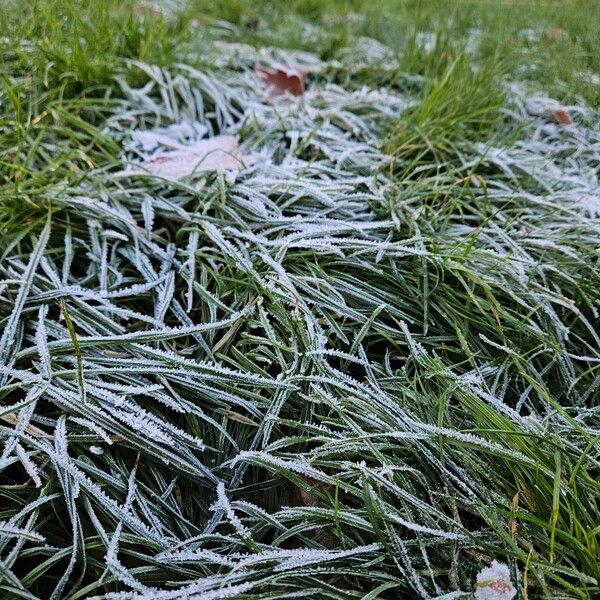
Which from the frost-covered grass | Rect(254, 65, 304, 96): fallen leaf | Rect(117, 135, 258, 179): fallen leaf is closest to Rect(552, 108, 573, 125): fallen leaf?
the frost-covered grass

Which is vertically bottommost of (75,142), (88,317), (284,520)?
(284,520)

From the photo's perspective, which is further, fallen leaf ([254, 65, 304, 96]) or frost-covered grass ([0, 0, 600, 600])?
fallen leaf ([254, 65, 304, 96])

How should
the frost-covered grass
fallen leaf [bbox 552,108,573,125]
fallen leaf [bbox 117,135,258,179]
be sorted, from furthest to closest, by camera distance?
fallen leaf [bbox 552,108,573,125]
fallen leaf [bbox 117,135,258,179]
the frost-covered grass

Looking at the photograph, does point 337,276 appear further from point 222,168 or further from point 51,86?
point 51,86

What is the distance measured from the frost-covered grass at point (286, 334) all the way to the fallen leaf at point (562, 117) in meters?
0.06

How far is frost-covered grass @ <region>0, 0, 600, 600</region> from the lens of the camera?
1.01 meters

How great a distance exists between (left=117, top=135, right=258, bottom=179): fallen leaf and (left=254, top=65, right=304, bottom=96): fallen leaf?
598 millimetres

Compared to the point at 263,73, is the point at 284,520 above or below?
below

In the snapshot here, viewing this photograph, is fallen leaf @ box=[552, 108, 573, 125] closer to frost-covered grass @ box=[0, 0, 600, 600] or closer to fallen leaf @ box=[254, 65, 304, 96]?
frost-covered grass @ box=[0, 0, 600, 600]

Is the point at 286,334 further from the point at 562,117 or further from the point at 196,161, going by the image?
the point at 562,117

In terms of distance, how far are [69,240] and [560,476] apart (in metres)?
1.29

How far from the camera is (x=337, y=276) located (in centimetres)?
151

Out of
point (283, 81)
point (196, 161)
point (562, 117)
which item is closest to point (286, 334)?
point (196, 161)

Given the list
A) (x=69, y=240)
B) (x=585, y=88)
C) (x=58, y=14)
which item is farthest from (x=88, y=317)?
(x=585, y=88)
